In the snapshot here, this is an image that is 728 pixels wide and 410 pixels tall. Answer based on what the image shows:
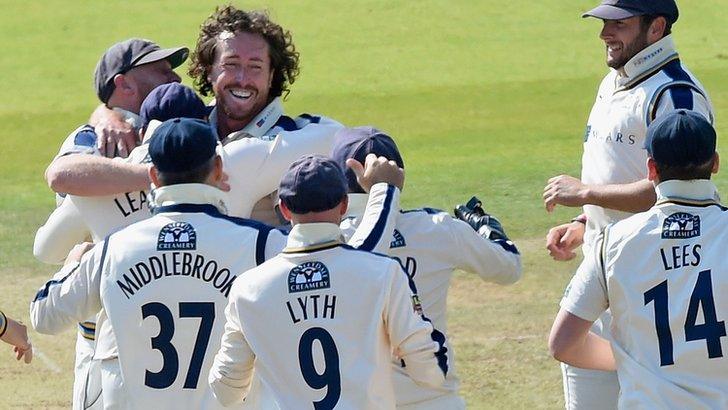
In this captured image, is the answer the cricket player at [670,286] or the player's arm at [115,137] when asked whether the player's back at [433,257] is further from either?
the player's arm at [115,137]

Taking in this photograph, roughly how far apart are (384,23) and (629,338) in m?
16.8

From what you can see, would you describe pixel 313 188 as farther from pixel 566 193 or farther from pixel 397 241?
pixel 566 193

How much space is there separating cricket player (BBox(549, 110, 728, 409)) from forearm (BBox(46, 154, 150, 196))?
1.71 meters

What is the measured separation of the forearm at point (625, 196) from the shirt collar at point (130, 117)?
6.00ft

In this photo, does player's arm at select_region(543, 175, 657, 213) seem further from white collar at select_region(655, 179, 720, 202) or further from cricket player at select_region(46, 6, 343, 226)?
white collar at select_region(655, 179, 720, 202)

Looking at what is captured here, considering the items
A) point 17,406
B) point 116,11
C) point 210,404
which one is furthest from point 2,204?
point 210,404

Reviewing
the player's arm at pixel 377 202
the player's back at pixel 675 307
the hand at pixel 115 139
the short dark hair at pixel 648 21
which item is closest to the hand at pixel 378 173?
the player's arm at pixel 377 202

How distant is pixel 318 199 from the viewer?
4406mm

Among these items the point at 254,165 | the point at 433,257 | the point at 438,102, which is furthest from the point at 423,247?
the point at 438,102

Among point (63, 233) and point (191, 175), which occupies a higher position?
point (191, 175)

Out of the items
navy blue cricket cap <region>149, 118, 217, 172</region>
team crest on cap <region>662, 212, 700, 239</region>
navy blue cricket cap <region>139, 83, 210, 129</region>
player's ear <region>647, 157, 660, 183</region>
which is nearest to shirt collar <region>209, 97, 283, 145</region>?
navy blue cricket cap <region>139, 83, 210, 129</region>

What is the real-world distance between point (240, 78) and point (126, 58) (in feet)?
2.02

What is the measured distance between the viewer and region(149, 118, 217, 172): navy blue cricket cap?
4.61 m

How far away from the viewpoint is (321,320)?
431cm
